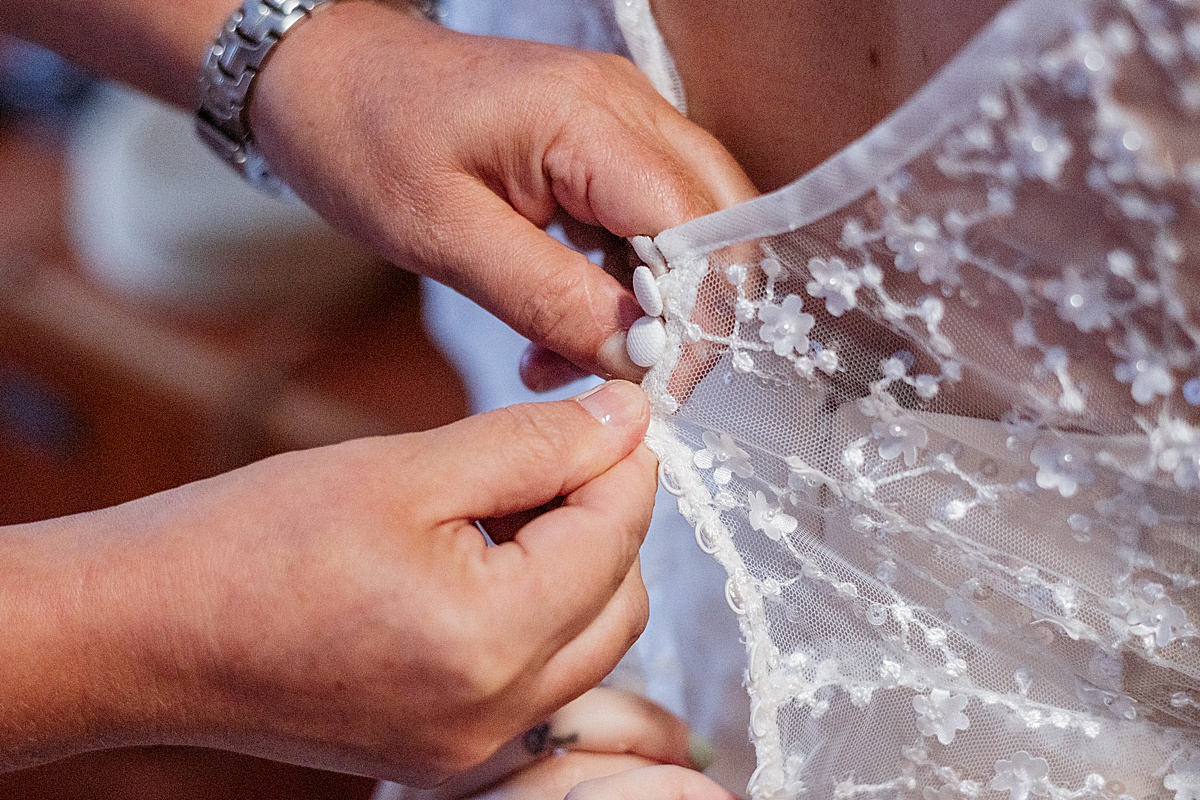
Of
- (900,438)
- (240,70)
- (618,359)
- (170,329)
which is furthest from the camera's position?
(170,329)

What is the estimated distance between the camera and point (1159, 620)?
0.45 metres

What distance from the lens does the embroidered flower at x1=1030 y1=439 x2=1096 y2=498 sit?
16.7 inches

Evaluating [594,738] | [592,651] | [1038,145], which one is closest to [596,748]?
[594,738]

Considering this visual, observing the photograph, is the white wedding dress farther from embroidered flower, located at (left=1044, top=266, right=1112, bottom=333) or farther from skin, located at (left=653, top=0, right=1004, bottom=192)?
skin, located at (left=653, top=0, right=1004, bottom=192)

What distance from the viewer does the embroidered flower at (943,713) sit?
1.63 ft

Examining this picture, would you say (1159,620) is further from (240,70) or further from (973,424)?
(240,70)

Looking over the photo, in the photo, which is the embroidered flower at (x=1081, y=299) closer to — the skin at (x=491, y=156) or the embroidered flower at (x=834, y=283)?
the embroidered flower at (x=834, y=283)

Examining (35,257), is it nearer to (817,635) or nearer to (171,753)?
(171,753)

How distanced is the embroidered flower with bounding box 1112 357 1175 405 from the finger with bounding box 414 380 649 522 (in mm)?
247

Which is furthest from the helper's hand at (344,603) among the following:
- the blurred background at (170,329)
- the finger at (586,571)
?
the blurred background at (170,329)

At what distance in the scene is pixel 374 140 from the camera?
0.65m

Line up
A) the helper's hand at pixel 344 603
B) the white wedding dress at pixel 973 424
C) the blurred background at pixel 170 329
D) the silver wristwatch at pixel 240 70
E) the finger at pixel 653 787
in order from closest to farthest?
the white wedding dress at pixel 973 424
the helper's hand at pixel 344 603
the finger at pixel 653 787
the silver wristwatch at pixel 240 70
the blurred background at pixel 170 329

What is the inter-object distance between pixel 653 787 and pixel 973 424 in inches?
11.5

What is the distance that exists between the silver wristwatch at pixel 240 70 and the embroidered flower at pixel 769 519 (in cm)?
51
